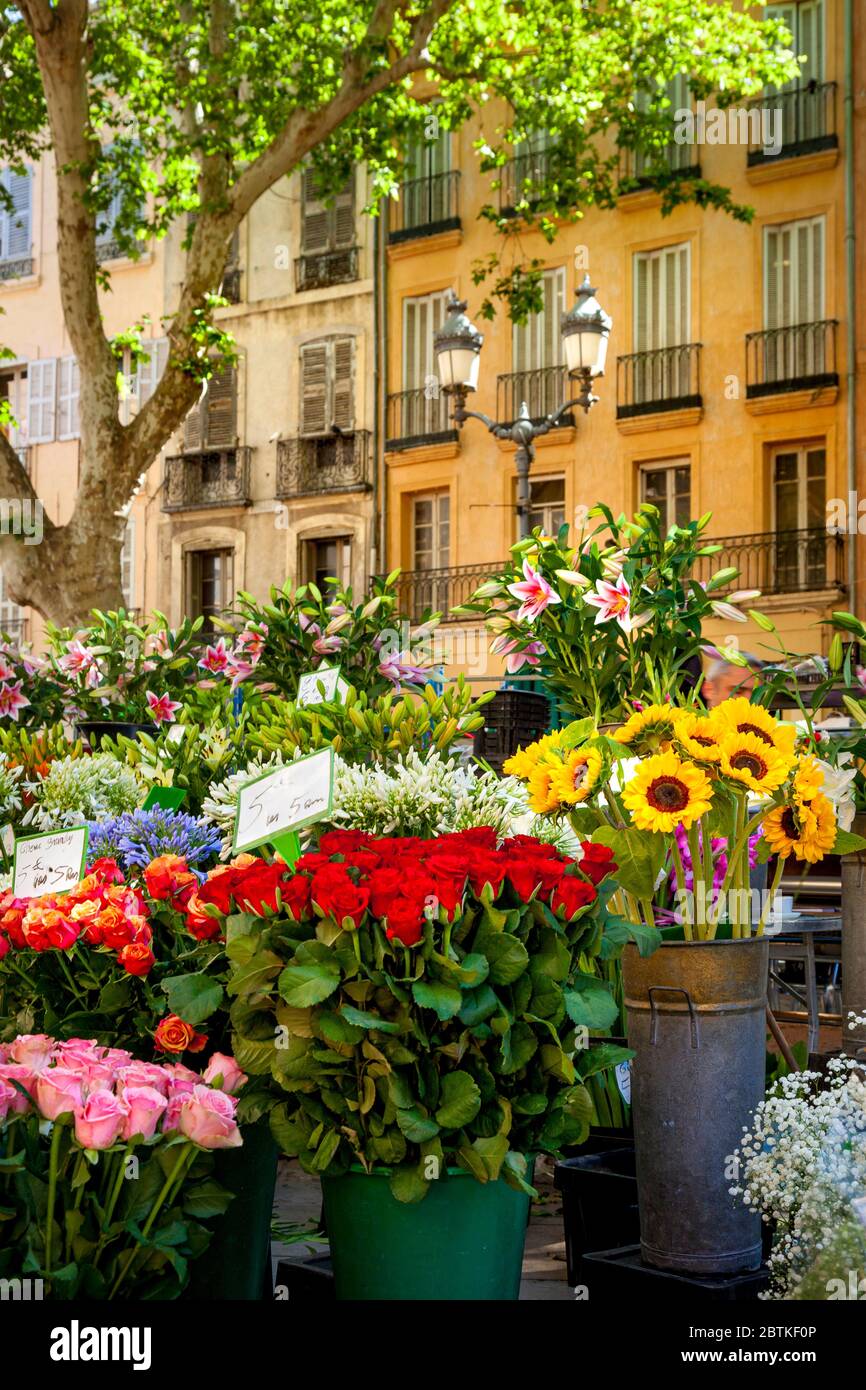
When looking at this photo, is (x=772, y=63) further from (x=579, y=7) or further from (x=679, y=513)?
(x=679, y=513)

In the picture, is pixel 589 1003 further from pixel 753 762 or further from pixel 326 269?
pixel 326 269

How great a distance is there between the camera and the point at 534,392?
1981cm

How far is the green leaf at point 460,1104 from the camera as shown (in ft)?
7.29

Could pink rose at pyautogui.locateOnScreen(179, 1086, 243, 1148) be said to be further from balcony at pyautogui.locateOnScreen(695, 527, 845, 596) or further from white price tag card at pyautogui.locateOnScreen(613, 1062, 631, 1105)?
balcony at pyautogui.locateOnScreen(695, 527, 845, 596)

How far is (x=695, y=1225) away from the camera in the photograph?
2.58 meters

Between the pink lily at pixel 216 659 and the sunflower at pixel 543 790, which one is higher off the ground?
the pink lily at pixel 216 659

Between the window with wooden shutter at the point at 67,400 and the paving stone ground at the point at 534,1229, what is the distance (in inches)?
789

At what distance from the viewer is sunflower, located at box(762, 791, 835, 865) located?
2686 millimetres

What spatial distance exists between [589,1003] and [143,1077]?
640mm

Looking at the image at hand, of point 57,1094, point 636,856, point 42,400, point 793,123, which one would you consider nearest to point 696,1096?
point 636,856

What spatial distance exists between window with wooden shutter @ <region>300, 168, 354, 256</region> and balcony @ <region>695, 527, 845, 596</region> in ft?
23.8

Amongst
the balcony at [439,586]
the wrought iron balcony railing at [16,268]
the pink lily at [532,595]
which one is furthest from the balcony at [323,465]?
the pink lily at [532,595]

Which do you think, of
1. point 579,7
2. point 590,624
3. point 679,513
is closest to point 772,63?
point 579,7

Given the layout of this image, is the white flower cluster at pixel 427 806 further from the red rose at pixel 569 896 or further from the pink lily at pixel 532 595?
the pink lily at pixel 532 595
